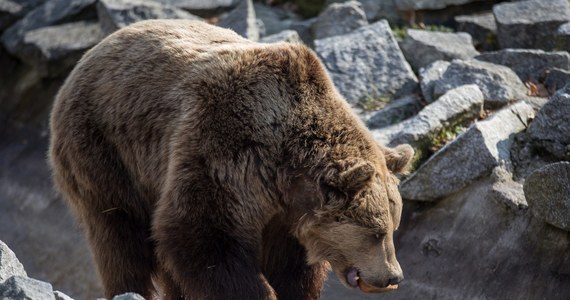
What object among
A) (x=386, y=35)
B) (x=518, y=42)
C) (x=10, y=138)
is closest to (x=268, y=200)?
(x=386, y=35)

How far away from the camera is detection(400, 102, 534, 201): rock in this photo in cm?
655

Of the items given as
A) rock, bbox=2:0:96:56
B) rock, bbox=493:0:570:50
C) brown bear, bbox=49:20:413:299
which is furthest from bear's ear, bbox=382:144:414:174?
rock, bbox=2:0:96:56

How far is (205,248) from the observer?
15.9 ft

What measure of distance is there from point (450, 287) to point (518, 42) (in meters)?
3.46

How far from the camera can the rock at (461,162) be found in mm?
6547

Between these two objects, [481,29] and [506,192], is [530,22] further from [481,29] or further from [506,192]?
[506,192]

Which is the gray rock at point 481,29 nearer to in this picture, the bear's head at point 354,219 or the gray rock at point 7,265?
the bear's head at point 354,219

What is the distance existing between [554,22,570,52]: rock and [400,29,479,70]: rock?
0.74m

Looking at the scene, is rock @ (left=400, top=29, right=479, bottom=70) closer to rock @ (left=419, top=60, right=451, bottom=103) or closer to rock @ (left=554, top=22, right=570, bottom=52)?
rock @ (left=419, top=60, right=451, bottom=103)

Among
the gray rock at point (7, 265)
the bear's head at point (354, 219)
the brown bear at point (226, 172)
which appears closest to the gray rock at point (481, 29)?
the brown bear at point (226, 172)

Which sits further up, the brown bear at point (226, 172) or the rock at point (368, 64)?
the brown bear at point (226, 172)

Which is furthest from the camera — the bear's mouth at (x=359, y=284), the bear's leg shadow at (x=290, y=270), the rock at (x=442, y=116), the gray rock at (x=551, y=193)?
the rock at (x=442, y=116)

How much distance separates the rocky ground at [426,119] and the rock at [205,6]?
0.02m

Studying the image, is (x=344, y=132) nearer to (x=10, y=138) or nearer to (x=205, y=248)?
(x=205, y=248)
